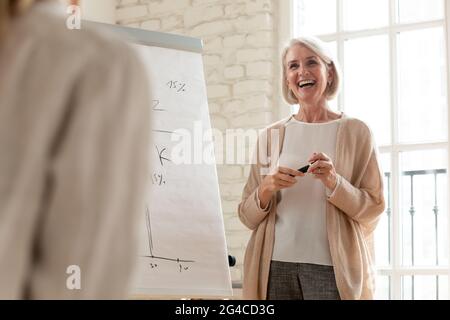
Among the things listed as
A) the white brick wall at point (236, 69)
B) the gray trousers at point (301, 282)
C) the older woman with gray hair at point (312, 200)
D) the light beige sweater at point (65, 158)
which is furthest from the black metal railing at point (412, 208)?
the light beige sweater at point (65, 158)

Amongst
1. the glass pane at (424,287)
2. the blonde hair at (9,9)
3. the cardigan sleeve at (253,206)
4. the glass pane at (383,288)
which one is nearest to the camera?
the blonde hair at (9,9)

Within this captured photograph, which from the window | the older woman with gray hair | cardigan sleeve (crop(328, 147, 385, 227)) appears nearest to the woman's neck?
the older woman with gray hair

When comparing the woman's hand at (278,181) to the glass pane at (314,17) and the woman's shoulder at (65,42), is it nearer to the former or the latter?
the glass pane at (314,17)

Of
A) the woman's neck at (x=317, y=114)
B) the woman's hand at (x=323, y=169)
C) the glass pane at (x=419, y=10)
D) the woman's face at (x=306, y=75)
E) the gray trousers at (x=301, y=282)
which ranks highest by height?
the glass pane at (x=419, y=10)

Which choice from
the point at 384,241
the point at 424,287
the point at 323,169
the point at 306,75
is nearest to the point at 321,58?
the point at 306,75

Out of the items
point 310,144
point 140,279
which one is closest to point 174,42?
point 310,144

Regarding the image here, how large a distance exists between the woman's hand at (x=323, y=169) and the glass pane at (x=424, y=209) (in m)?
1.26

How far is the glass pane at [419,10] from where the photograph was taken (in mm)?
3709

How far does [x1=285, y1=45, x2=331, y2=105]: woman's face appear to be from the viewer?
2656 millimetres

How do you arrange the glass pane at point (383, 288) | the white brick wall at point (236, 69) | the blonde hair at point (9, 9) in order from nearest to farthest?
1. the blonde hair at point (9, 9)
2. the glass pane at point (383, 288)
3. the white brick wall at point (236, 69)

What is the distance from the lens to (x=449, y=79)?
354cm

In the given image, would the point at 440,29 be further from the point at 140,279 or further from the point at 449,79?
the point at 140,279

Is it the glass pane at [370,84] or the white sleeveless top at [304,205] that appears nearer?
the white sleeveless top at [304,205]
